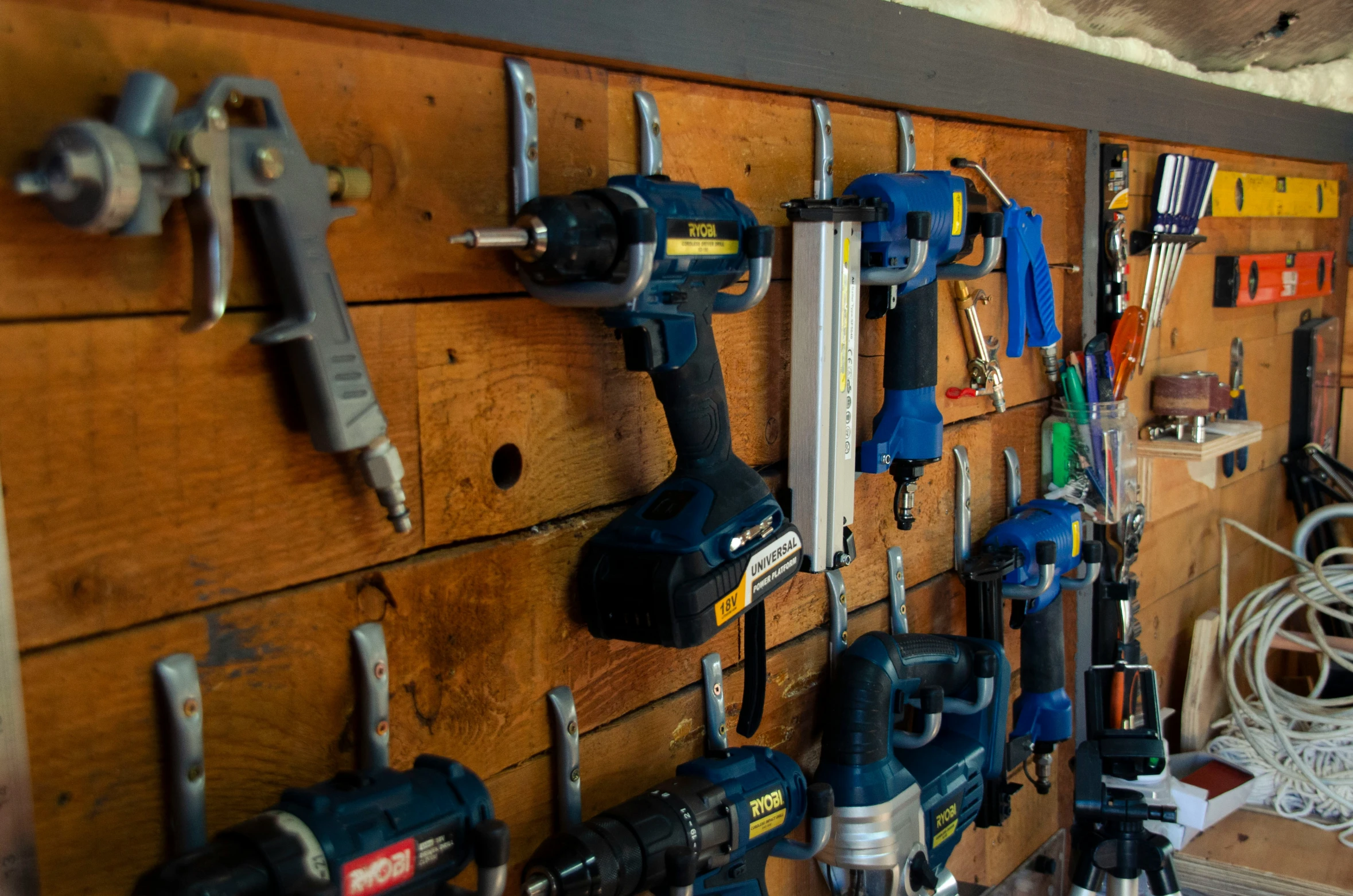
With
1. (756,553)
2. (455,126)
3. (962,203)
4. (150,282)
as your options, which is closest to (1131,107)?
(962,203)

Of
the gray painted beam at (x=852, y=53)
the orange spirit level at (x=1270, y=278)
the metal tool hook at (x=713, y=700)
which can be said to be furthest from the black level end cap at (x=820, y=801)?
the orange spirit level at (x=1270, y=278)

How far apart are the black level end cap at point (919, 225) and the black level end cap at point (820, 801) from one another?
1.85 feet

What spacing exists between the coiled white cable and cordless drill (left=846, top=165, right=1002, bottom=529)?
1.32 meters

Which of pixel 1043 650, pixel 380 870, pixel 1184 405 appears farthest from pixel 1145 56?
pixel 380 870

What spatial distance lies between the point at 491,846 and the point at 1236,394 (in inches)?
85.7

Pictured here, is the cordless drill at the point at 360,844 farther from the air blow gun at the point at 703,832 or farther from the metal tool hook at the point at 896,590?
the metal tool hook at the point at 896,590

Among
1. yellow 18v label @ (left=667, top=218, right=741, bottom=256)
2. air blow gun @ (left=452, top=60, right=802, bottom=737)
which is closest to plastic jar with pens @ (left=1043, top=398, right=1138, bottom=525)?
air blow gun @ (left=452, top=60, right=802, bottom=737)

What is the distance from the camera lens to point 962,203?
128 centimetres

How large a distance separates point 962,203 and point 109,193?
0.94 meters

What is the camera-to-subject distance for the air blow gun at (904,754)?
124 cm

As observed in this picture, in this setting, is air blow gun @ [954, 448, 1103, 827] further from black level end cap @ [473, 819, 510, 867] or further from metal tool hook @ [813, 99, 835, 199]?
black level end cap @ [473, 819, 510, 867]

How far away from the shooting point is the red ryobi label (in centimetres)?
68

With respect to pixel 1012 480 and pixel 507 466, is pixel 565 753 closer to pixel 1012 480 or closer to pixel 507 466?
pixel 507 466

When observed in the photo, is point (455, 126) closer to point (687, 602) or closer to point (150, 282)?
point (150, 282)
